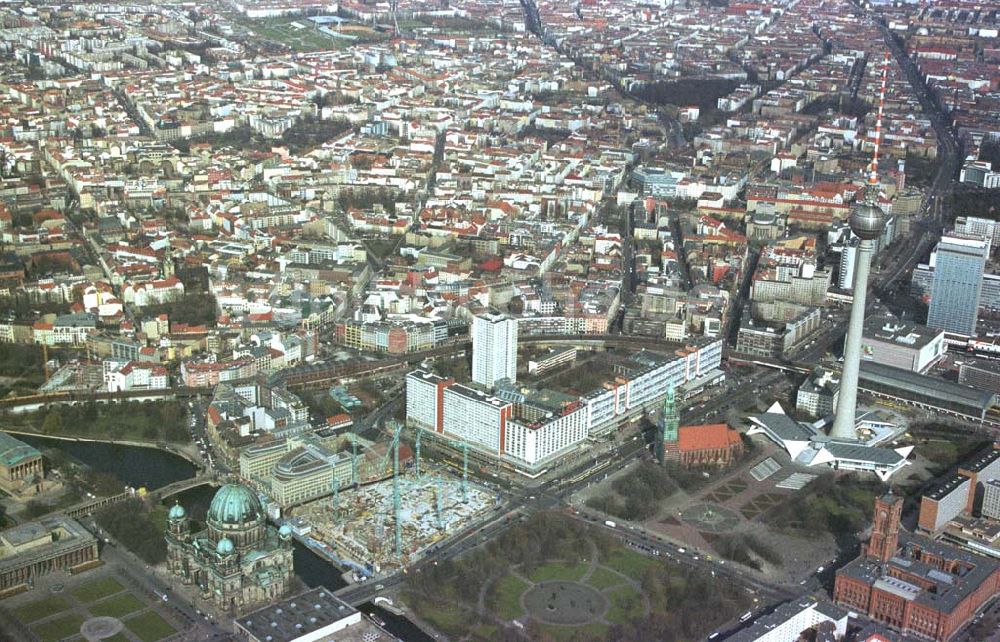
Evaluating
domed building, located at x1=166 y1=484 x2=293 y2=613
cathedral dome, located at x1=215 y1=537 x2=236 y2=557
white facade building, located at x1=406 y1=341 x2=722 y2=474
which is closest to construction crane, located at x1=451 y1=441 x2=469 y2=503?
white facade building, located at x1=406 y1=341 x2=722 y2=474

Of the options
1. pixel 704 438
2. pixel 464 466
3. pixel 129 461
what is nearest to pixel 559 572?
pixel 464 466

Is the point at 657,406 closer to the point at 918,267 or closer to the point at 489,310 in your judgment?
the point at 489,310

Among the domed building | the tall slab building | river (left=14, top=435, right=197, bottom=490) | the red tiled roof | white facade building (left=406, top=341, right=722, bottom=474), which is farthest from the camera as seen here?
the tall slab building

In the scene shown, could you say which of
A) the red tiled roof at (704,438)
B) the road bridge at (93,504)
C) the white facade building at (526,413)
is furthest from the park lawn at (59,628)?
the red tiled roof at (704,438)

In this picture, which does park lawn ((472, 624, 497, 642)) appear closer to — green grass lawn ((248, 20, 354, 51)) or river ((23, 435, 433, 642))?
river ((23, 435, 433, 642))

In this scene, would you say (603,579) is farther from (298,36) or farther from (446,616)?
(298,36)

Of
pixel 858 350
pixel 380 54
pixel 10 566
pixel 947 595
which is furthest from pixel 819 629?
pixel 380 54
